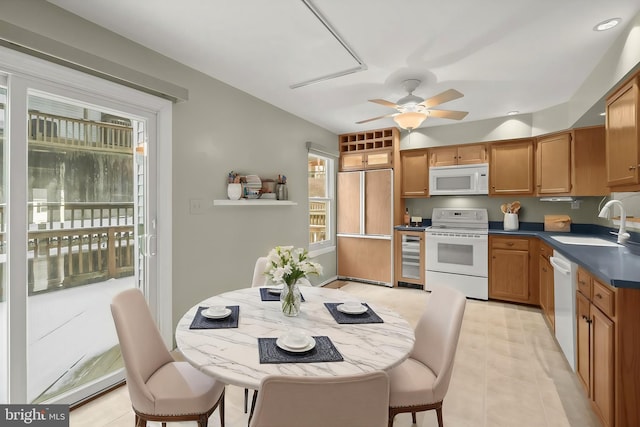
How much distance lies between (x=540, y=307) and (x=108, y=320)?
4.51m

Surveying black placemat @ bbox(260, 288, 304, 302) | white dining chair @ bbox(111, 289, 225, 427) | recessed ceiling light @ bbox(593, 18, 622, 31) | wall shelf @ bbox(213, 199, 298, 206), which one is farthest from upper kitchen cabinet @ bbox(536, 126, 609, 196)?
white dining chair @ bbox(111, 289, 225, 427)

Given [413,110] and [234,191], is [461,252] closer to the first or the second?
[413,110]

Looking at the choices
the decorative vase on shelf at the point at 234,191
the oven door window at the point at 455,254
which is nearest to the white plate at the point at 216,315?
the decorative vase on shelf at the point at 234,191

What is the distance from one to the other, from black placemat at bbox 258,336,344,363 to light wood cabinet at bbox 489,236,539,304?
3500 mm

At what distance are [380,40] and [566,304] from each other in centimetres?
242

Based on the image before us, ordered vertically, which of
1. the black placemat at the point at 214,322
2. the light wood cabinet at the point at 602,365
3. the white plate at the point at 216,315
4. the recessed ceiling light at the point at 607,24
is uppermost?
the recessed ceiling light at the point at 607,24

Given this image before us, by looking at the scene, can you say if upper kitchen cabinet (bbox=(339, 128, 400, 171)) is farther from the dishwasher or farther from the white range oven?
the dishwasher

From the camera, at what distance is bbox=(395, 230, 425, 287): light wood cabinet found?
14.9ft

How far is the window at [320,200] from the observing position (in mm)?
4680

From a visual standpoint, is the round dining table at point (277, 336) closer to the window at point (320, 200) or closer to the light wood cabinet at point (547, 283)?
the light wood cabinet at point (547, 283)

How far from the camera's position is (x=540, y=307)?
3775 mm

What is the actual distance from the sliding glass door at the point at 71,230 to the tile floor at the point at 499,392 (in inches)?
13.5

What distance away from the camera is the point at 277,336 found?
1.37m

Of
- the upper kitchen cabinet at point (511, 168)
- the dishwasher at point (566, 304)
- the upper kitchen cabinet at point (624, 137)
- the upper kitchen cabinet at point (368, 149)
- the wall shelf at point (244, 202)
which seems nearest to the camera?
the upper kitchen cabinet at point (624, 137)
